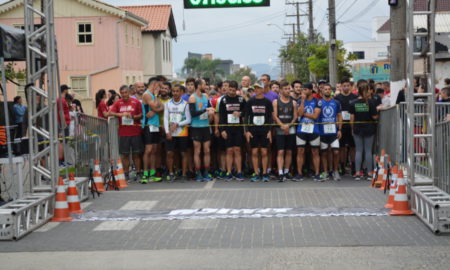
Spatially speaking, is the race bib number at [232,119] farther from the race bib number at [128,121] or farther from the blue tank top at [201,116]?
the race bib number at [128,121]

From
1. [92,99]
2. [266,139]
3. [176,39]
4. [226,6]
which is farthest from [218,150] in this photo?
[176,39]

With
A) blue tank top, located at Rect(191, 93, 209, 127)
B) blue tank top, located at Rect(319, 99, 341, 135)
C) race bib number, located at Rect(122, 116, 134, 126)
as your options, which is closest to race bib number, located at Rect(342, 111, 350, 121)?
blue tank top, located at Rect(319, 99, 341, 135)

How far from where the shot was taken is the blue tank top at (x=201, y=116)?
15922 mm

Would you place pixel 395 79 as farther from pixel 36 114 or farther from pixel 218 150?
pixel 36 114

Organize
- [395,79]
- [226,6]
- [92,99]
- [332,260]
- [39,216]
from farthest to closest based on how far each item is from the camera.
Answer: [92,99]
[395,79]
[226,6]
[39,216]
[332,260]

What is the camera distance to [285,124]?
51.8 feet

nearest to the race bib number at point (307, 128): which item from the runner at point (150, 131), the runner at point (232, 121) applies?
the runner at point (232, 121)

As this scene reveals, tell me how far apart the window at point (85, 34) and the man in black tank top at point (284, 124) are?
33.0m

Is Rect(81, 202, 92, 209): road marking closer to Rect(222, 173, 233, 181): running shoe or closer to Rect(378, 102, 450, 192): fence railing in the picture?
Rect(222, 173, 233, 181): running shoe

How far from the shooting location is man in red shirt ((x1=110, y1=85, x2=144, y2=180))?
53.8ft

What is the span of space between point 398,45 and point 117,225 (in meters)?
8.93

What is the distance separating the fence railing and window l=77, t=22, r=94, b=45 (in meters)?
33.7

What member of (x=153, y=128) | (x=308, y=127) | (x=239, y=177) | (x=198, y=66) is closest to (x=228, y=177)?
(x=239, y=177)

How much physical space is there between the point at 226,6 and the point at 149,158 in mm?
3757
